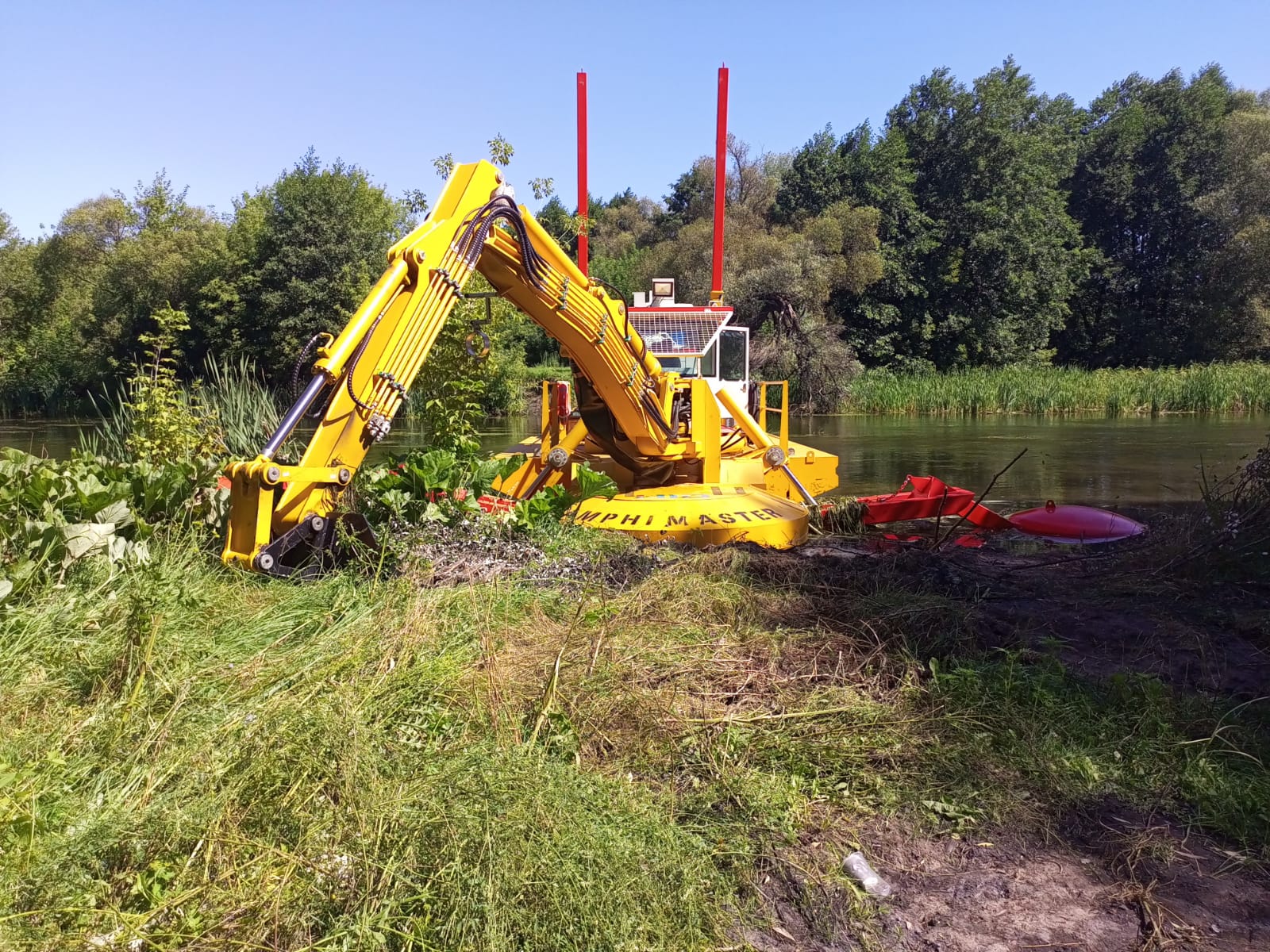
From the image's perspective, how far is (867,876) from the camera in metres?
2.85

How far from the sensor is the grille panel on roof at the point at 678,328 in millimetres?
10297

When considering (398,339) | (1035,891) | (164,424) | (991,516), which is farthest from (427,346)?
(991,516)

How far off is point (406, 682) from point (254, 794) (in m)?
0.86

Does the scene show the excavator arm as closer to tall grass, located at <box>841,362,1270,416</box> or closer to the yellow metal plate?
the yellow metal plate

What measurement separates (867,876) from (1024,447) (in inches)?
870

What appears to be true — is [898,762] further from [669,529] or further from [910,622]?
[669,529]

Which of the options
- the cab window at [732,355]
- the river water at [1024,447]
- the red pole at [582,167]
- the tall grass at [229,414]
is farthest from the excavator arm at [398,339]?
the river water at [1024,447]

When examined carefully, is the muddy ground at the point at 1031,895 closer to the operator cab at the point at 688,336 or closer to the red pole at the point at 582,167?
the red pole at the point at 582,167

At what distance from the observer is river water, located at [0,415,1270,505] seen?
15047mm

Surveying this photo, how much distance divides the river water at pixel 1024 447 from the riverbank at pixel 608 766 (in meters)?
7.86

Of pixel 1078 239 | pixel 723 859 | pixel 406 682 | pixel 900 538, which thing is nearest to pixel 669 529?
pixel 900 538

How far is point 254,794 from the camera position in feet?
9.25

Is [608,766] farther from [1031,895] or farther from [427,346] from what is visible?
[427,346]

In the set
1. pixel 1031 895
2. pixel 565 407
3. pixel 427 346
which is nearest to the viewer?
pixel 1031 895
